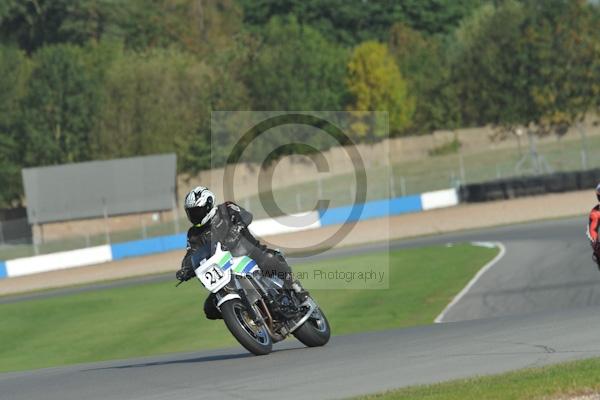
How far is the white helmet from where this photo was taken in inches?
469

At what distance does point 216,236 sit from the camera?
12.0 meters

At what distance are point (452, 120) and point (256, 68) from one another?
14.4m

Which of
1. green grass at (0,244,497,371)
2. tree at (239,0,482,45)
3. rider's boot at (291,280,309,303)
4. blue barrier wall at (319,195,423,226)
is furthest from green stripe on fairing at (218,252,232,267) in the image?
tree at (239,0,482,45)

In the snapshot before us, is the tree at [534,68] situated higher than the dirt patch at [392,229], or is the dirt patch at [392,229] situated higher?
the tree at [534,68]

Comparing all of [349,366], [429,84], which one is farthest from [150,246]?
[429,84]

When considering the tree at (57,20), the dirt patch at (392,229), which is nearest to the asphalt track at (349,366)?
the dirt patch at (392,229)

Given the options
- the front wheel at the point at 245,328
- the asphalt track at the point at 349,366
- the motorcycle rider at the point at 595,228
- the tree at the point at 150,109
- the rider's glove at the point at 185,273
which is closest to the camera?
the asphalt track at the point at 349,366

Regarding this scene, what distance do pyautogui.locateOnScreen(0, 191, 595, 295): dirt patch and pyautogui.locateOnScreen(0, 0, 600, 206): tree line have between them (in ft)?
89.4

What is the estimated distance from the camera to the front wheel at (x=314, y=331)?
12.8 m

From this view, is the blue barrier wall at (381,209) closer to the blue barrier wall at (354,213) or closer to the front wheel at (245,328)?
the blue barrier wall at (354,213)

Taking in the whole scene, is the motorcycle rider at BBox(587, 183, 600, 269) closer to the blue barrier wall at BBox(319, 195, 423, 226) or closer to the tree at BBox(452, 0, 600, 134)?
the blue barrier wall at BBox(319, 195, 423, 226)

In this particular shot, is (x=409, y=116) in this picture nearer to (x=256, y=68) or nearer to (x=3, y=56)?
(x=256, y=68)

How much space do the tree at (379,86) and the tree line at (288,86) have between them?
100 mm

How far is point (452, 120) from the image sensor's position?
81875mm
